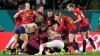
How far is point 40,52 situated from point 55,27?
134cm

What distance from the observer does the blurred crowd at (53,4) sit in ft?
86.5

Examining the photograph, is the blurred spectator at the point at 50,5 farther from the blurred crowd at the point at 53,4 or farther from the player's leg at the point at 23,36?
the player's leg at the point at 23,36

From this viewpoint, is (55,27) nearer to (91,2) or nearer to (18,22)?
(18,22)

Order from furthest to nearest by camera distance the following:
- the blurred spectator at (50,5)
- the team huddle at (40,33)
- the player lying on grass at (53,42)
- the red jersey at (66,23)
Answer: the blurred spectator at (50,5) → the red jersey at (66,23) → the team huddle at (40,33) → the player lying on grass at (53,42)

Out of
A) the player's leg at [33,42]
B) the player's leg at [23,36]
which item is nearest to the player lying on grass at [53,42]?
the player's leg at [33,42]

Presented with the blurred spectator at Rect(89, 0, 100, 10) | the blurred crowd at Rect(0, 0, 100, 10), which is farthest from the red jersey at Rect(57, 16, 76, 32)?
the blurred spectator at Rect(89, 0, 100, 10)

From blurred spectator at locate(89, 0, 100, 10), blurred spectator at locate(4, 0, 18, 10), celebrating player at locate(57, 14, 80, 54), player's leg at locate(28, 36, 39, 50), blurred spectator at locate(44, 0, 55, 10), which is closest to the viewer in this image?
player's leg at locate(28, 36, 39, 50)

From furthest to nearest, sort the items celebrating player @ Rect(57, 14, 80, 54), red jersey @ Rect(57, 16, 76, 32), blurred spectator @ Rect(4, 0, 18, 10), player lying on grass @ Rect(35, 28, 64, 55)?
1. blurred spectator @ Rect(4, 0, 18, 10)
2. celebrating player @ Rect(57, 14, 80, 54)
3. red jersey @ Rect(57, 16, 76, 32)
4. player lying on grass @ Rect(35, 28, 64, 55)

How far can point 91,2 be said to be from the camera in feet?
90.4

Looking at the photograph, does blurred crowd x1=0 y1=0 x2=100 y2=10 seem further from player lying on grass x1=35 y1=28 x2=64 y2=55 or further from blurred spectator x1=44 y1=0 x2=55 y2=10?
player lying on grass x1=35 y1=28 x2=64 y2=55

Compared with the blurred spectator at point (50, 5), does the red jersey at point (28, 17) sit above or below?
below

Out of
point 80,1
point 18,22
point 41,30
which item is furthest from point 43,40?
point 80,1

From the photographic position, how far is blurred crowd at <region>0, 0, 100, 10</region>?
26.4 metres

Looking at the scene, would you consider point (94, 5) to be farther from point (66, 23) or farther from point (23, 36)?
point (23, 36)
